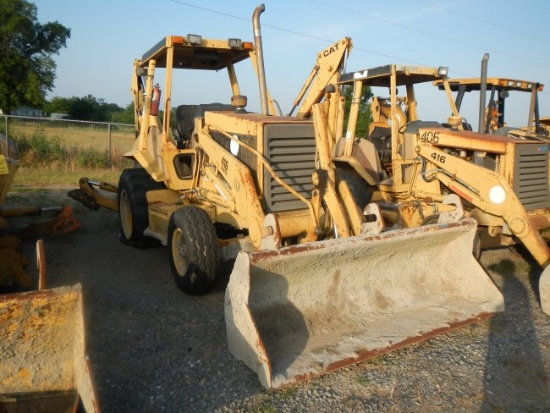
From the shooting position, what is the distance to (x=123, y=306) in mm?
4965

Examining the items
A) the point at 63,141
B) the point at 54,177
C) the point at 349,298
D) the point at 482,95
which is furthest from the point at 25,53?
the point at 349,298

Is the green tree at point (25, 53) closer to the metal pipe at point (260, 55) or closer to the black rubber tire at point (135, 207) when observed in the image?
the black rubber tire at point (135, 207)

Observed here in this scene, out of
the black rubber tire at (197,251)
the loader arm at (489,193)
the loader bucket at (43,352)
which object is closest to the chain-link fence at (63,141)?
the black rubber tire at (197,251)

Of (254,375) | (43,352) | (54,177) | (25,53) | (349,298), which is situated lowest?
(254,375)

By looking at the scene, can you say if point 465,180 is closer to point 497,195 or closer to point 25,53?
point 497,195

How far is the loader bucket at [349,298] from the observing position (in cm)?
359

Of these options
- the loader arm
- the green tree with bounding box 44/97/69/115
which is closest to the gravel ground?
the loader arm

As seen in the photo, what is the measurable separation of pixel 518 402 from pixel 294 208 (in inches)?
103

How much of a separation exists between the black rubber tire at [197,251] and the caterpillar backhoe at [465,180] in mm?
1485

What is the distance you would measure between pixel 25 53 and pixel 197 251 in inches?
1648

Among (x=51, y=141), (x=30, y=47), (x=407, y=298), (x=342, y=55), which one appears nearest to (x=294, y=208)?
(x=407, y=298)

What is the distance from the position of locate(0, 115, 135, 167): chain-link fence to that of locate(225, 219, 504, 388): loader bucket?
1317cm

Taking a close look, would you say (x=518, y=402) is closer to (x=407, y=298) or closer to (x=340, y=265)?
(x=407, y=298)

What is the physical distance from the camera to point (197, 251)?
16.2ft
